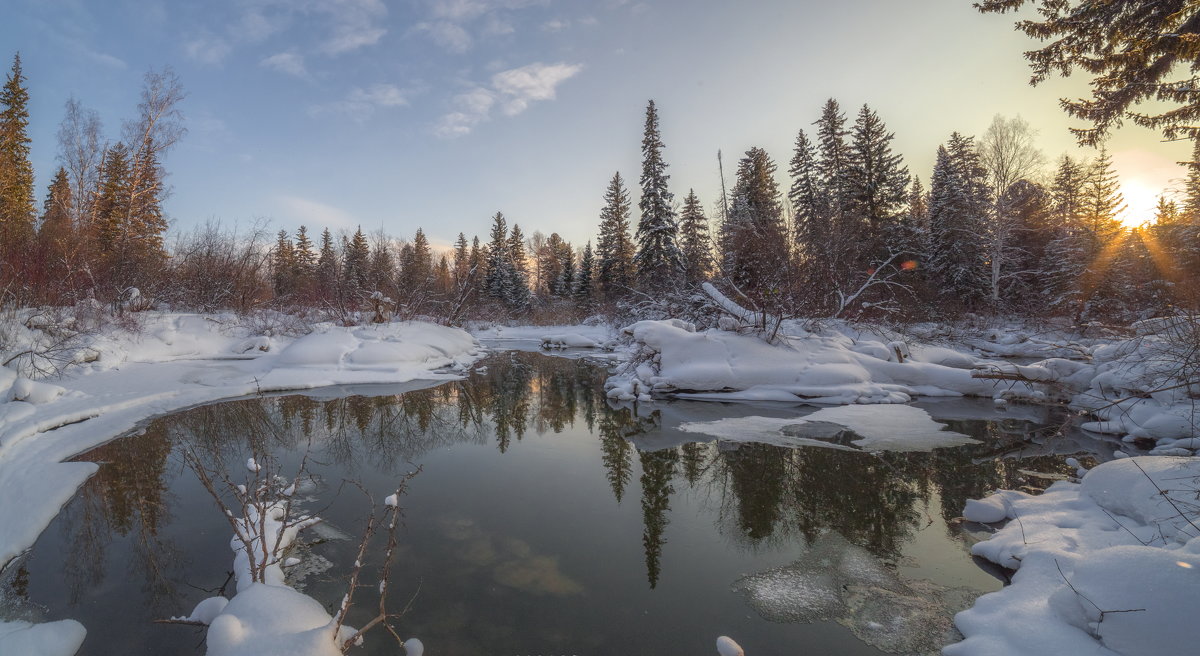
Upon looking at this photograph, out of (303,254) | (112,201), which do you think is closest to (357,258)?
(303,254)

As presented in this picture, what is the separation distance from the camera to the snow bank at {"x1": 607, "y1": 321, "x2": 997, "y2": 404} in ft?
33.9

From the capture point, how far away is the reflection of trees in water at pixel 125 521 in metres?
3.71

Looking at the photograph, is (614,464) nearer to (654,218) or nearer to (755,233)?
(755,233)

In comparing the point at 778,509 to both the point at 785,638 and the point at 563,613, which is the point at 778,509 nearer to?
the point at 785,638

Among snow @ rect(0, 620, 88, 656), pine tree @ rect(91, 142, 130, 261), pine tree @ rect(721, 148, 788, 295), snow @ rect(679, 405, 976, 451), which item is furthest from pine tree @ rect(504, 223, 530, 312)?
snow @ rect(0, 620, 88, 656)

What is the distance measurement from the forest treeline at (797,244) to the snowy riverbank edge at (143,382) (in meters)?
2.50

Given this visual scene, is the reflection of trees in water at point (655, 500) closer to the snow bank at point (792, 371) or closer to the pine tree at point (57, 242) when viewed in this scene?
the snow bank at point (792, 371)

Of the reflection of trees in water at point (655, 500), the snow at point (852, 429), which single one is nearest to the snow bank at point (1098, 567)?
the reflection of trees in water at point (655, 500)

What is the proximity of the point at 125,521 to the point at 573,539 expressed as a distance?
464 centimetres

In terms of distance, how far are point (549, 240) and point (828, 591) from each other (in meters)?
53.6

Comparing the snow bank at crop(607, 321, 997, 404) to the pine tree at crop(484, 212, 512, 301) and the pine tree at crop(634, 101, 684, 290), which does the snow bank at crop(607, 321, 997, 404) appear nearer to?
the pine tree at crop(634, 101, 684, 290)

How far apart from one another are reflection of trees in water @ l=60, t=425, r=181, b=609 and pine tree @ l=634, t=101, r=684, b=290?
22.2m

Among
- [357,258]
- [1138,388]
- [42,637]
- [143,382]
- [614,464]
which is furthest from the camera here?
[357,258]

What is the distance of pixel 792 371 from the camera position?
35.2ft
